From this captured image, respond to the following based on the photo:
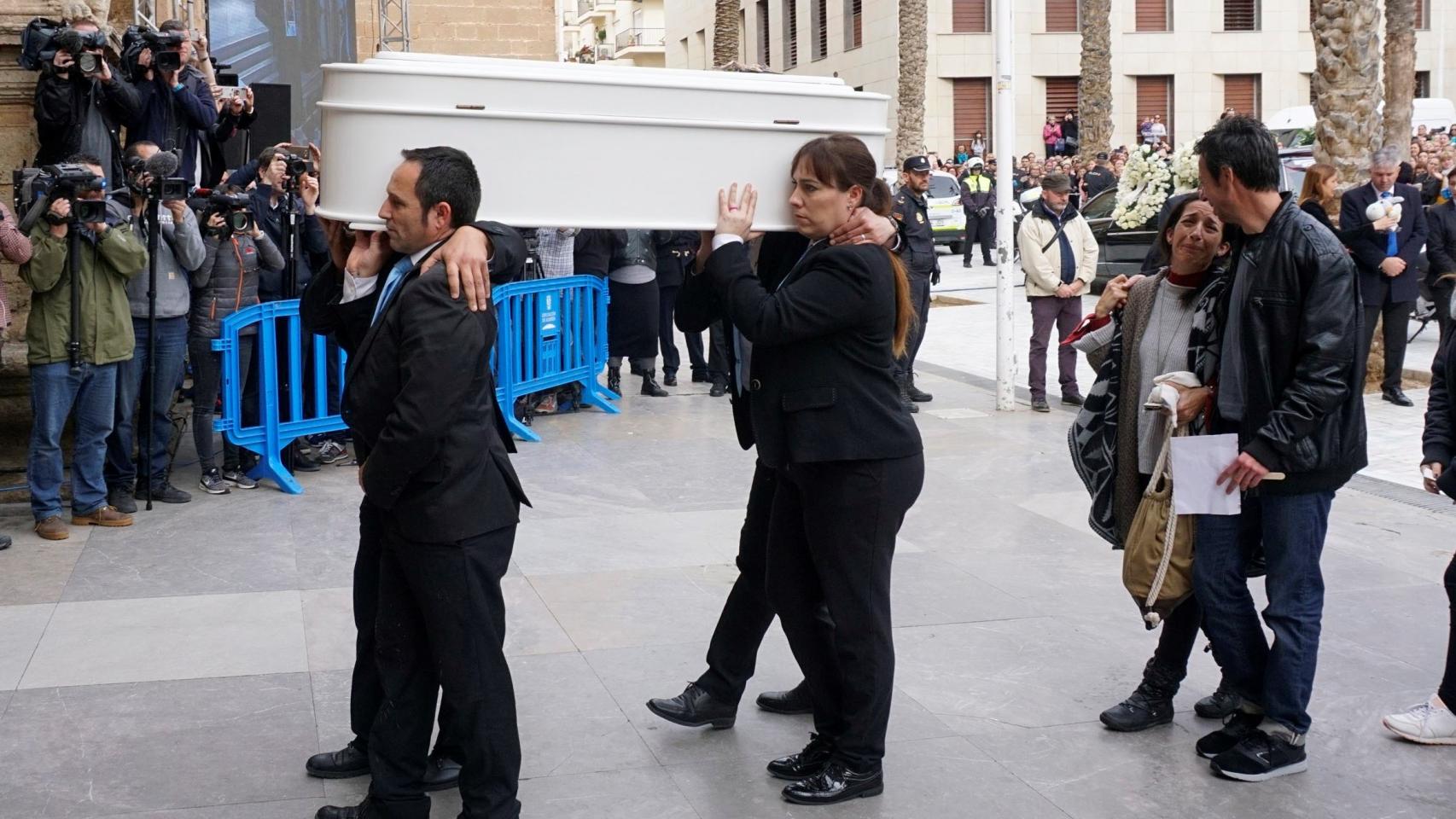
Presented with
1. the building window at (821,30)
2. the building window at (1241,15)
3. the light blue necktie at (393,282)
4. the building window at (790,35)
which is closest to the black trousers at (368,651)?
the light blue necktie at (393,282)

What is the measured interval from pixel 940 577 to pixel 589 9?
87190 mm

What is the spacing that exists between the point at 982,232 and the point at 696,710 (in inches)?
923

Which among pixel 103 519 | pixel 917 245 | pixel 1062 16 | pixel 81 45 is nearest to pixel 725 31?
pixel 1062 16

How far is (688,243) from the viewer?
41.9 ft

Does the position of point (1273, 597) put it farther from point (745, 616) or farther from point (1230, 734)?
point (745, 616)

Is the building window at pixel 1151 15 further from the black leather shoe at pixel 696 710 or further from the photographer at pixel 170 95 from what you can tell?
the black leather shoe at pixel 696 710

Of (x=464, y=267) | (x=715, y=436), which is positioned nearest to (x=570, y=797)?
(x=464, y=267)

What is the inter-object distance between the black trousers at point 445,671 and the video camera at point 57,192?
433 centimetres

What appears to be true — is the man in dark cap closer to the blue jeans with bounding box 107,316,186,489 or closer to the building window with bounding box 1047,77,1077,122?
the blue jeans with bounding box 107,316,186,489

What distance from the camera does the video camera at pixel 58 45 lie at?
7820 mm

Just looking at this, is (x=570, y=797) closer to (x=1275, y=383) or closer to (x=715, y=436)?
(x=1275, y=383)

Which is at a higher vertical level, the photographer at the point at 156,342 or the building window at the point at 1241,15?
the building window at the point at 1241,15

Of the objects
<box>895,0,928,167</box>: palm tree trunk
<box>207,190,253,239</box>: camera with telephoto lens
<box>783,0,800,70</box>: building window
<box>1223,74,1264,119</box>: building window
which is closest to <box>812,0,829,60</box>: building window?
<box>783,0,800,70</box>: building window

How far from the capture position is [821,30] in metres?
49.0
